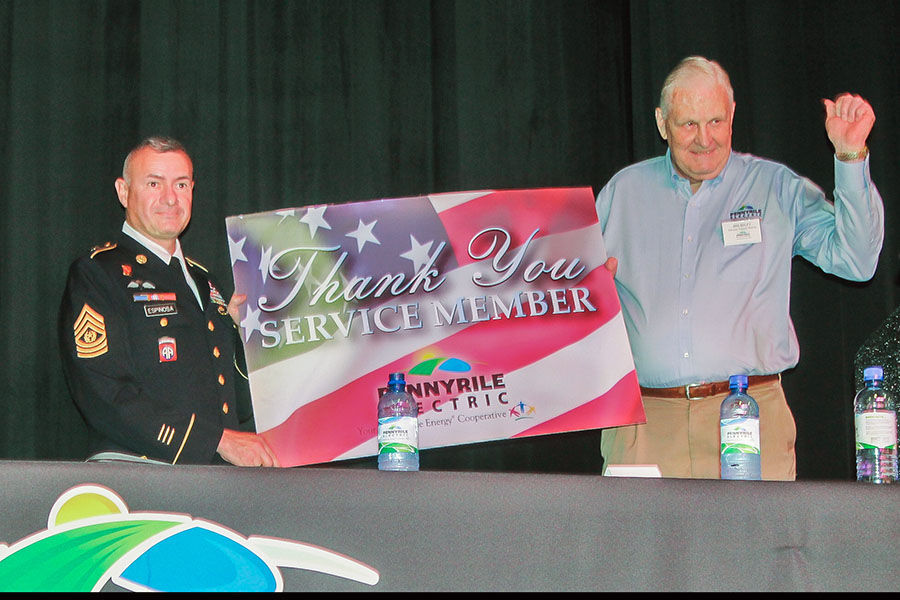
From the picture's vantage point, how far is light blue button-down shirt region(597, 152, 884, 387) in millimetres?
2791

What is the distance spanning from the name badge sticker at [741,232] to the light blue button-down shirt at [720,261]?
2 centimetres

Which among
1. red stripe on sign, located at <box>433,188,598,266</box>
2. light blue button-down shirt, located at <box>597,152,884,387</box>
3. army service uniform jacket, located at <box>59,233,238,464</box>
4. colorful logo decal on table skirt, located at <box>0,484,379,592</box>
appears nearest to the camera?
colorful logo decal on table skirt, located at <box>0,484,379,592</box>

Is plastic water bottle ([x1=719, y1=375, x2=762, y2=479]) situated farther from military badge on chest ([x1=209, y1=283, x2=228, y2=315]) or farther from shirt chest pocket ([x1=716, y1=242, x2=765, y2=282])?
military badge on chest ([x1=209, y1=283, x2=228, y2=315])

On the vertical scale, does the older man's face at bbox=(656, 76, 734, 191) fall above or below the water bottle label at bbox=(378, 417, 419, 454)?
above

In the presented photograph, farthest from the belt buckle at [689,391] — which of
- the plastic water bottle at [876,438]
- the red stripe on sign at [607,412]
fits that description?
the plastic water bottle at [876,438]

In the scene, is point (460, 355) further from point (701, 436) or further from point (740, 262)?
point (740, 262)

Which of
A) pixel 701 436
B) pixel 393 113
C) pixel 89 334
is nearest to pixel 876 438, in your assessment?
pixel 701 436

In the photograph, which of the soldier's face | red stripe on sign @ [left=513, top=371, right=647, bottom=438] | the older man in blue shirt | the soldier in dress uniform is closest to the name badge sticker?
the older man in blue shirt

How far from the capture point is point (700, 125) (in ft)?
9.54

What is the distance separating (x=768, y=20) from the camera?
153 inches

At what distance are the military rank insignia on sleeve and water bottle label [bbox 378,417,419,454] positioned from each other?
0.93 meters

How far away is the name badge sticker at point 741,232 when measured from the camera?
2887mm

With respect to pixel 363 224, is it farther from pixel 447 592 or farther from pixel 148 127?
pixel 447 592

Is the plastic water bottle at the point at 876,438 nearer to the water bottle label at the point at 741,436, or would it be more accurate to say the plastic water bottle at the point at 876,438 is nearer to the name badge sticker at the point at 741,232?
the water bottle label at the point at 741,436
